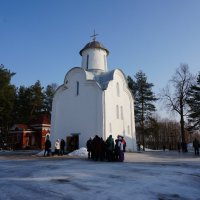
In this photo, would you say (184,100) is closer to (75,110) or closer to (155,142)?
(75,110)

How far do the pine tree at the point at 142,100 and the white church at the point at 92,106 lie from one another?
12.3 meters

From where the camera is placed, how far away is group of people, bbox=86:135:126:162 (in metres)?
15.5

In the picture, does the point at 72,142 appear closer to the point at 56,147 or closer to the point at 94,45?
the point at 56,147

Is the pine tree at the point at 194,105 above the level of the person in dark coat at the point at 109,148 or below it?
above

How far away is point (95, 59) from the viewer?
3170 cm

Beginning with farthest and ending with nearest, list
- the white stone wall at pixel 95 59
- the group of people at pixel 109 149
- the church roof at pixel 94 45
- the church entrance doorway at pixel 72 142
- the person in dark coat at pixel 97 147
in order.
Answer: the church roof at pixel 94 45 < the white stone wall at pixel 95 59 < the church entrance doorway at pixel 72 142 < the person in dark coat at pixel 97 147 < the group of people at pixel 109 149

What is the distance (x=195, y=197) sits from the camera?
6312mm

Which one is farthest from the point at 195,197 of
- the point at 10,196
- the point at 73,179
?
the point at 10,196

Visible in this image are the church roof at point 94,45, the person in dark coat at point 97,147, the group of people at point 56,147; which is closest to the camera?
the person in dark coat at point 97,147

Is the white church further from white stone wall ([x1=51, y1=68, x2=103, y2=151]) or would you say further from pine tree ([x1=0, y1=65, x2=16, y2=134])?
pine tree ([x1=0, y1=65, x2=16, y2=134])

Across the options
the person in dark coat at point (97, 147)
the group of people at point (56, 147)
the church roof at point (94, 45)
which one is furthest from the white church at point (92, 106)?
the person in dark coat at point (97, 147)

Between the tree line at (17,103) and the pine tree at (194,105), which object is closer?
the pine tree at (194,105)

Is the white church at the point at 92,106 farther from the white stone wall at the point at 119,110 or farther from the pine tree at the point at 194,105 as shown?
the pine tree at the point at 194,105

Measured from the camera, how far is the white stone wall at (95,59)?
31.5m
